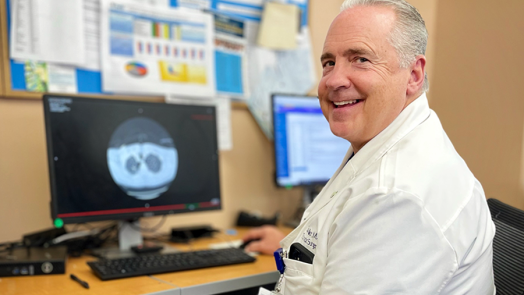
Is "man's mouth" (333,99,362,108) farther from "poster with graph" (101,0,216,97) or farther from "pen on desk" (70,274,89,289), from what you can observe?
"poster with graph" (101,0,216,97)

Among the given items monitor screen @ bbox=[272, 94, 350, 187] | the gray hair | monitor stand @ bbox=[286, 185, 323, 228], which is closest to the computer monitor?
monitor screen @ bbox=[272, 94, 350, 187]

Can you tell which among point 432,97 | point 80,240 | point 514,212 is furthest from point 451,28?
point 80,240

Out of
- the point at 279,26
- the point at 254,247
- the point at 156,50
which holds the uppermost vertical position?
the point at 279,26

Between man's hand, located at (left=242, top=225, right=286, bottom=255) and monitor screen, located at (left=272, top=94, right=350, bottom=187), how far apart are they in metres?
0.42

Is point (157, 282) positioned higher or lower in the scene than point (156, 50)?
lower

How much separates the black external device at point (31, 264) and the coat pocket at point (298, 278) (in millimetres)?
639

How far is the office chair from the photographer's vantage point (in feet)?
2.93

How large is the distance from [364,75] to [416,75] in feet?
0.41

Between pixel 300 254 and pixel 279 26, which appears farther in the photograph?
pixel 279 26

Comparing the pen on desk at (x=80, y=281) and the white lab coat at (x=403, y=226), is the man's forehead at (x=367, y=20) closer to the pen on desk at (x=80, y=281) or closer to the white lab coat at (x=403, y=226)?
the white lab coat at (x=403, y=226)

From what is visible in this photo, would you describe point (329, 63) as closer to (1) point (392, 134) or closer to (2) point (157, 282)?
(1) point (392, 134)

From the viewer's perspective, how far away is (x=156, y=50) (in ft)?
5.50

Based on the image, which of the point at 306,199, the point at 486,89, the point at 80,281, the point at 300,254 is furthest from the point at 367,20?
the point at 486,89

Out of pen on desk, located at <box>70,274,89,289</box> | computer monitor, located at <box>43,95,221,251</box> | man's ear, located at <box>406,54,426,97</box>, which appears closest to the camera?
man's ear, located at <box>406,54,426,97</box>
